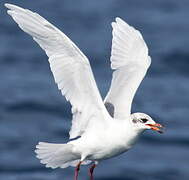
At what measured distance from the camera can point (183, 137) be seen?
953 inches

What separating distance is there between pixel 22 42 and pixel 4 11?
91 cm

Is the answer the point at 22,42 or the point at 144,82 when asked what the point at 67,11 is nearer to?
the point at 22,42

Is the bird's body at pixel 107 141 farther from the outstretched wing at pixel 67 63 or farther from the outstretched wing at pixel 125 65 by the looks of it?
the outstretched wing at pixel 125 65

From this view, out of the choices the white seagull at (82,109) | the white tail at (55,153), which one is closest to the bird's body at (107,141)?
the white seagull at (82,109)

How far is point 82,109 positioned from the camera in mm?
14414

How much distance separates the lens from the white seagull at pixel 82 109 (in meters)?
13.9

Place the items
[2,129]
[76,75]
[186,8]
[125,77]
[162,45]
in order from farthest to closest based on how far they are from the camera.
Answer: [186,8] < [162,45] < [2,129] < [125,77] < [76,75]

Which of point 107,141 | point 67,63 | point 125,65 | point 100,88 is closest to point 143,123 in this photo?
point 107,141

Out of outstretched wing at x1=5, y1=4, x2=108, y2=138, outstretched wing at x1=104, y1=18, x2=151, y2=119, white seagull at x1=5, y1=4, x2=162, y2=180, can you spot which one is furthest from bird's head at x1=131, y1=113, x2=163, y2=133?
outstretched wing at x1=104, y1=18, x2=151, y2=119

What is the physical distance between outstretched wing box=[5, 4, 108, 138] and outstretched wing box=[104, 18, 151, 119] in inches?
29.2

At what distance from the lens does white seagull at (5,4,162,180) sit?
13.9 m

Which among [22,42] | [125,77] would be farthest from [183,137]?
[125,77]

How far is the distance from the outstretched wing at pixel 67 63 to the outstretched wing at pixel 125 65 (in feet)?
2.44

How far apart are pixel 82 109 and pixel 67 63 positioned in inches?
28.8
